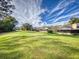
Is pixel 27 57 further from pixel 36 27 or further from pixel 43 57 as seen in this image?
pixel 36 27

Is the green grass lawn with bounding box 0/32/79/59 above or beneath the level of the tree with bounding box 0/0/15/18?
beneath

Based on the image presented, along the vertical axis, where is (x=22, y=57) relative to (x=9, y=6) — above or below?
below

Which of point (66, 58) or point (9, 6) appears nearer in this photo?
point (66, 58)

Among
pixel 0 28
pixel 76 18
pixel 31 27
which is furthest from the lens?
pixel 76 18

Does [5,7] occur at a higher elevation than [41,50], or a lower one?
higher

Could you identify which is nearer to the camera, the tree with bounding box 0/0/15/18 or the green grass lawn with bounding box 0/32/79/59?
the green grass lawn with bounding box 0/32/79/59

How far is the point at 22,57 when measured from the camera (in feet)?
48.7

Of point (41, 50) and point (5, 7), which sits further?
point (5, 7)

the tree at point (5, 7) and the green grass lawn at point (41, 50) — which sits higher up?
the tree at point (5, 7)

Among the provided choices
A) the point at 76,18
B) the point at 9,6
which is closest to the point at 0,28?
the point at 9,6

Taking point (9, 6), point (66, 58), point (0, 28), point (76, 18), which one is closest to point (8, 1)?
point (9, 6)

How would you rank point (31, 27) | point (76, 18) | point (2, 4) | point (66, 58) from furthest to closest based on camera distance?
1. point (76, 18)
2. point (31, 27)
3. point (2, 4)
4. point (66, 58)

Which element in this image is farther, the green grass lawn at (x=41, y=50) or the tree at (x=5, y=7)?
the tree at (x=5, y=7)

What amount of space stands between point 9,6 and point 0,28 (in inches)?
1525
